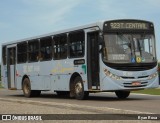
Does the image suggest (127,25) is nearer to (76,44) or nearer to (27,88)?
(76,44)

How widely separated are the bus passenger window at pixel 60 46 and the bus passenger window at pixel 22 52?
3.81m

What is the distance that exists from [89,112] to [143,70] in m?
6.60

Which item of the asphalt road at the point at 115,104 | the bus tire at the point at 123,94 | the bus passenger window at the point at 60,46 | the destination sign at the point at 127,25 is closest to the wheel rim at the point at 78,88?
the asphalt road at the point at 115,104

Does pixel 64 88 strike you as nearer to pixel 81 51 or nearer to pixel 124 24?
pixel 81 51

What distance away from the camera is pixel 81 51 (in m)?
23.9

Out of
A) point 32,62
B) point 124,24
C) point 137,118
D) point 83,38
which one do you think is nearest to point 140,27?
point 124,24

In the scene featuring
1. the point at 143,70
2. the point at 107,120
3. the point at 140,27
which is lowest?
the point at 107,120

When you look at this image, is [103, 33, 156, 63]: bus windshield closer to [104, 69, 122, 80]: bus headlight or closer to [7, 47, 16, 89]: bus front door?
[104, 69, 122, 80]: bus headlight

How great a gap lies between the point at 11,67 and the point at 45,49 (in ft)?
15.8

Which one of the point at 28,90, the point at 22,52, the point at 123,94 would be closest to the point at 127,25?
the point at 123,94

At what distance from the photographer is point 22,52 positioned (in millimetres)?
30141

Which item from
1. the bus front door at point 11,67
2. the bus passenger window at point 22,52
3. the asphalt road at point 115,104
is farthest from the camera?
the bus front door at point 11,67

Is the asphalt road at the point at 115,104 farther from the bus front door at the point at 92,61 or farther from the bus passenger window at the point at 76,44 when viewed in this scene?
the bus passenger window at the point at 76,44

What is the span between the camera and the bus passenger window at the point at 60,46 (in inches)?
997
